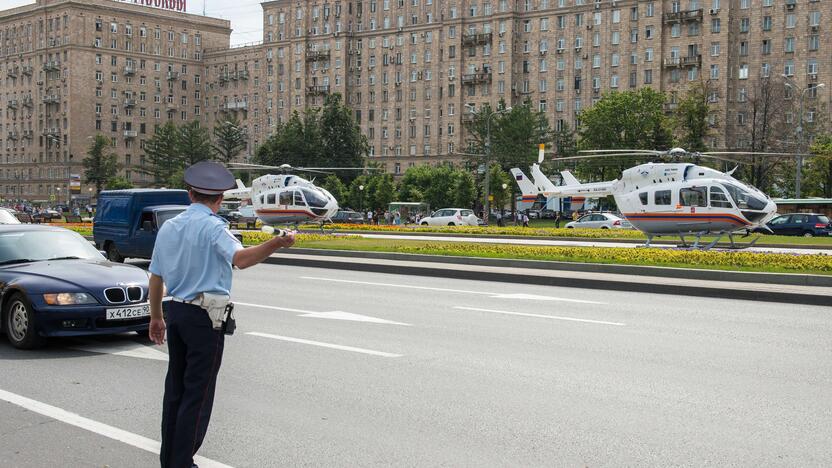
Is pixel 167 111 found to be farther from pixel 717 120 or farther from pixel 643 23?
pixel 717 120

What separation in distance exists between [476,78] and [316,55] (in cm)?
2487

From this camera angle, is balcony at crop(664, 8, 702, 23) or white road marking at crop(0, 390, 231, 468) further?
balcony at crop(664, 8, 702, 23)

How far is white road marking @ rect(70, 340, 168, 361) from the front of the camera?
A: 8.98 metres

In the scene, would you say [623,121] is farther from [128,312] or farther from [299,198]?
[128,312]

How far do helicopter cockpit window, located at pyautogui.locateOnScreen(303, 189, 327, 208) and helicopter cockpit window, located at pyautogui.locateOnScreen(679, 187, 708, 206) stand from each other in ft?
60.8

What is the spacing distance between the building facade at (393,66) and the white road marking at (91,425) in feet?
214

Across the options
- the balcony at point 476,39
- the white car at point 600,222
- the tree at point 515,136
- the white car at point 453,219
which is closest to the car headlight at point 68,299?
the white car at point 600,222

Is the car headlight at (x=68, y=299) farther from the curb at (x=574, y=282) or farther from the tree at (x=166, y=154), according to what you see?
the tree at (x=166, y=154)

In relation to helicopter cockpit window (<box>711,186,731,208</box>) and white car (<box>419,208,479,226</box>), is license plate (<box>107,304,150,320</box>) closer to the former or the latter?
helicopter cockpit window (<box>711,186,731,208</box>)

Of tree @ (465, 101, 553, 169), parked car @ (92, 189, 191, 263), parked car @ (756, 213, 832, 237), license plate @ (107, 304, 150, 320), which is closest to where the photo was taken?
license plate @ (107, 304, 150, 320)

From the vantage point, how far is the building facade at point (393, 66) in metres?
89.9

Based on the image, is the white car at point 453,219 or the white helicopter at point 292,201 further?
the white car at point 453,219

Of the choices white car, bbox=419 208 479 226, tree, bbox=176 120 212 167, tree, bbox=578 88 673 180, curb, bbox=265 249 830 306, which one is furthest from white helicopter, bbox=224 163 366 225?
tree, bbox=176 120 212 167

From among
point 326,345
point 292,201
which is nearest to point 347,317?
point 326,345
